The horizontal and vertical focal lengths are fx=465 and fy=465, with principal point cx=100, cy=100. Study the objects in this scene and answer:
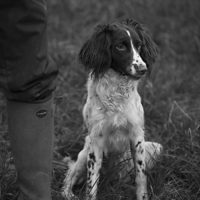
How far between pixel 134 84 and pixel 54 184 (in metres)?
0.95

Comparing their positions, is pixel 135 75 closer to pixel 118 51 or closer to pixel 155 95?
pixel 118 51

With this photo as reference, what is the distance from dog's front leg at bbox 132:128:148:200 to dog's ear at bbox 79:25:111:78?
20.8 inches

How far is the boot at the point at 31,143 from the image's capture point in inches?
102

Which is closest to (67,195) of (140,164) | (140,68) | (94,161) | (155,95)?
(94,161)

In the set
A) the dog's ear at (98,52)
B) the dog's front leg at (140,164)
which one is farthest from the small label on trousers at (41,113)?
the dog's front leg at (140,164)

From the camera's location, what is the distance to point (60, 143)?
3959 mm

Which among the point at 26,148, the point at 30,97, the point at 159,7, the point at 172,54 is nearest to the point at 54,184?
the point at 26,148

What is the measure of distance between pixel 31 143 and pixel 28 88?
35 centimetres

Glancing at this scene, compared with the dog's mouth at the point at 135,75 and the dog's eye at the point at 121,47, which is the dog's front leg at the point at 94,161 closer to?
the dog's mouth at the point at 135,75

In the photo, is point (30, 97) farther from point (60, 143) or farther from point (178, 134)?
point (178, 134)

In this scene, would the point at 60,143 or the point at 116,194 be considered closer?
the point at 116,194

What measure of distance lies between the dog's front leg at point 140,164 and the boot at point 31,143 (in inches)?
33.3

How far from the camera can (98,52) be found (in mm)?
3184

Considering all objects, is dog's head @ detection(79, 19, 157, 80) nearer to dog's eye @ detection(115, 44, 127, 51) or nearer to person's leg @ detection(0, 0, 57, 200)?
dog's eye @ detection(115, 44, 127, 51)
